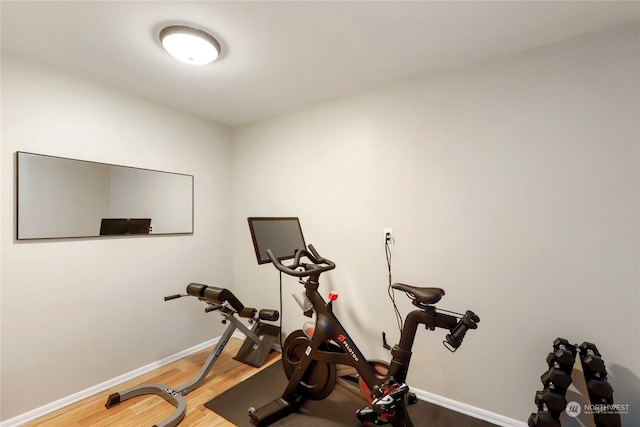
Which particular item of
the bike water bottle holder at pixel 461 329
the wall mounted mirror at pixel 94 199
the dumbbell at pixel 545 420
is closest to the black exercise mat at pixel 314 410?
the dumbbell at pixel 545 420

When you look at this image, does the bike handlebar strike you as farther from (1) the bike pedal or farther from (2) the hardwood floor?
(2) the hardwood floor

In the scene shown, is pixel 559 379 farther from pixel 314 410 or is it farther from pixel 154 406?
pixel 154 406

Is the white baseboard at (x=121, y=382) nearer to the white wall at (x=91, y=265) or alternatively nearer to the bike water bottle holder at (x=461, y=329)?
the white wall at (x=91, y=265)

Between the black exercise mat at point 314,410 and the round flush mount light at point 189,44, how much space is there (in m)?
2.46

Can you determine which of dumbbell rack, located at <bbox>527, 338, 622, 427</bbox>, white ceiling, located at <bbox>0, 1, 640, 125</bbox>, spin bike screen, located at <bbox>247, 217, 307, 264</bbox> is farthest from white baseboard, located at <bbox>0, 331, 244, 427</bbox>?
dumbbell rack, located at <bbox>527, 338, 622, 427</bbox>

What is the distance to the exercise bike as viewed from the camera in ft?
5.09

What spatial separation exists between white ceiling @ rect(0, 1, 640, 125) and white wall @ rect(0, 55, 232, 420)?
0.27m

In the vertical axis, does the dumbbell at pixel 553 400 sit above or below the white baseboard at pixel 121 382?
above

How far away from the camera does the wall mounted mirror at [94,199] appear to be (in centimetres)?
195

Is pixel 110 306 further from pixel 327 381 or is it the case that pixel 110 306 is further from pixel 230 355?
pixel 327 381

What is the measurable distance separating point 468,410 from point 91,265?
3.06 m

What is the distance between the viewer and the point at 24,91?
193 centimetres

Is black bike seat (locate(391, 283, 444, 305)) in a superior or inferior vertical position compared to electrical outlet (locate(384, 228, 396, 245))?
inferior

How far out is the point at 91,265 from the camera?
2.24 m
